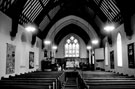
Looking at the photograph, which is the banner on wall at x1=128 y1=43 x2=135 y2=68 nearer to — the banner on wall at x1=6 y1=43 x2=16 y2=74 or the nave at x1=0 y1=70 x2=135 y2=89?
the nave at x1=0 y1=70 x2=135 y2=89

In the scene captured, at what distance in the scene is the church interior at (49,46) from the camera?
26.1 ft

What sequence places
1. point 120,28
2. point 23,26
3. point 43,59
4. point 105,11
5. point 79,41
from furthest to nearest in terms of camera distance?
point 79,41
point 43,59
point 105,11
point 23,26
point 120,28

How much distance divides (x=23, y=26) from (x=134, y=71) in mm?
8318

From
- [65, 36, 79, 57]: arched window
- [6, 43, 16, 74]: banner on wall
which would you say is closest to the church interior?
[6, 43, 16, 74]: banner on wall

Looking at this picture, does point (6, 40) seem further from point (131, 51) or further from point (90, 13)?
point (90, 13)

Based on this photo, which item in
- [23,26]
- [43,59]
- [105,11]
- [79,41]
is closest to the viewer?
[23,26]

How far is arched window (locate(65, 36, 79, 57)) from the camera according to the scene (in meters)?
30.1

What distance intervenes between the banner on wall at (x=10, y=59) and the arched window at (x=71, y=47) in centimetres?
1918

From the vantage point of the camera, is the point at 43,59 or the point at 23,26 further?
the point at 43,59

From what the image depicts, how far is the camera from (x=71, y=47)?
30.3 metres

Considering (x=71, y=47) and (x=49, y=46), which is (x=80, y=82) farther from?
(x=71, y=47)

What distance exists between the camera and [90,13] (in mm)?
19500

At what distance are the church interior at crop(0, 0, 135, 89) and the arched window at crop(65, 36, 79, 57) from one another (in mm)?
7438

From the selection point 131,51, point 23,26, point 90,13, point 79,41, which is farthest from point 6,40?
point 79,41
